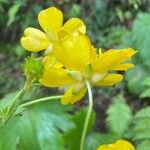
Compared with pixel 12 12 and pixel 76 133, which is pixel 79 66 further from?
pixel 12 12

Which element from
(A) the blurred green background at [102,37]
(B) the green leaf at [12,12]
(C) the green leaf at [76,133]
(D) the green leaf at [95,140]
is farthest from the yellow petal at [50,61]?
(B) the green leaf at [12,12]

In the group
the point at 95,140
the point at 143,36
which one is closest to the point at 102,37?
the point at 143,36

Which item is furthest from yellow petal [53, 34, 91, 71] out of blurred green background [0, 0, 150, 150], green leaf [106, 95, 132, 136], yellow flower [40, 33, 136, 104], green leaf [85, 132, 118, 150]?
blurred green background [0, 0, 150, 150]

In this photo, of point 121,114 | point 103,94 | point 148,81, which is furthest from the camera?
point 103,94

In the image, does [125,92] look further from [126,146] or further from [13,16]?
[126,146]

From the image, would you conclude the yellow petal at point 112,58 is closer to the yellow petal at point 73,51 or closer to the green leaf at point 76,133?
the yellow petal at point 73,51

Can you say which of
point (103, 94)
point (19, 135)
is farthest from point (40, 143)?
point (103, 94)

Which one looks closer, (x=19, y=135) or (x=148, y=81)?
(x=19, y=135)
